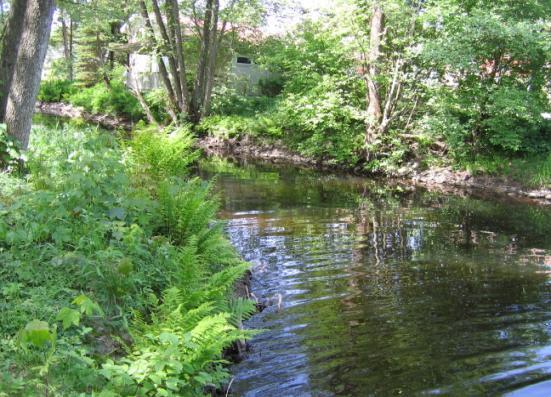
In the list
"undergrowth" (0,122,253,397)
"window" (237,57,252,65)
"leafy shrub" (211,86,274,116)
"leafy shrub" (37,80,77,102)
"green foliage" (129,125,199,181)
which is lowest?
"undergrowth" (0,122,253,397)

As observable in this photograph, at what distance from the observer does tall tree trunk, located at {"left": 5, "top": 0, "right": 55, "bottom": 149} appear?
729 centimetres

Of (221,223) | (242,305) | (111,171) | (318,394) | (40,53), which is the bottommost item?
(318,394)

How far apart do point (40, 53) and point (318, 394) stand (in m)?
6.03

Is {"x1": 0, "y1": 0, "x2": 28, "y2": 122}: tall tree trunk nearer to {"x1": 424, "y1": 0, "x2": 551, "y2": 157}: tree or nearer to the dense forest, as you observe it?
the dense forest

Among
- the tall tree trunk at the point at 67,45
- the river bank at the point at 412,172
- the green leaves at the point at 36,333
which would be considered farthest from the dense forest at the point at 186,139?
the tall tree trunk at the point at 67,45

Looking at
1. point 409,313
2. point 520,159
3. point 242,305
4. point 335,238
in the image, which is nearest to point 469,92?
point 520,159

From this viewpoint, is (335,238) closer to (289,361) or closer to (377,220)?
(377,220)

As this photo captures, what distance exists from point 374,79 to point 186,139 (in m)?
9.27

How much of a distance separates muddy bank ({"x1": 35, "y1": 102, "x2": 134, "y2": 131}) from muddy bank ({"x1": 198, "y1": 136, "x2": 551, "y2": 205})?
684cm

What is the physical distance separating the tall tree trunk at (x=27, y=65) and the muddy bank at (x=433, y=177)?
428 inches

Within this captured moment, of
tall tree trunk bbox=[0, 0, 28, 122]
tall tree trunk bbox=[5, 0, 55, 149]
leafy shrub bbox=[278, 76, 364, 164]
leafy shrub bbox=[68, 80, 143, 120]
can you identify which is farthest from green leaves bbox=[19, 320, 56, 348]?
leafy shrub bbox=[68, 80, 143, 120]

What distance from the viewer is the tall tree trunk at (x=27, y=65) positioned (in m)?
7.29

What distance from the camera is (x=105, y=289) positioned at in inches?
163

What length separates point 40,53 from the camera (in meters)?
7.39
